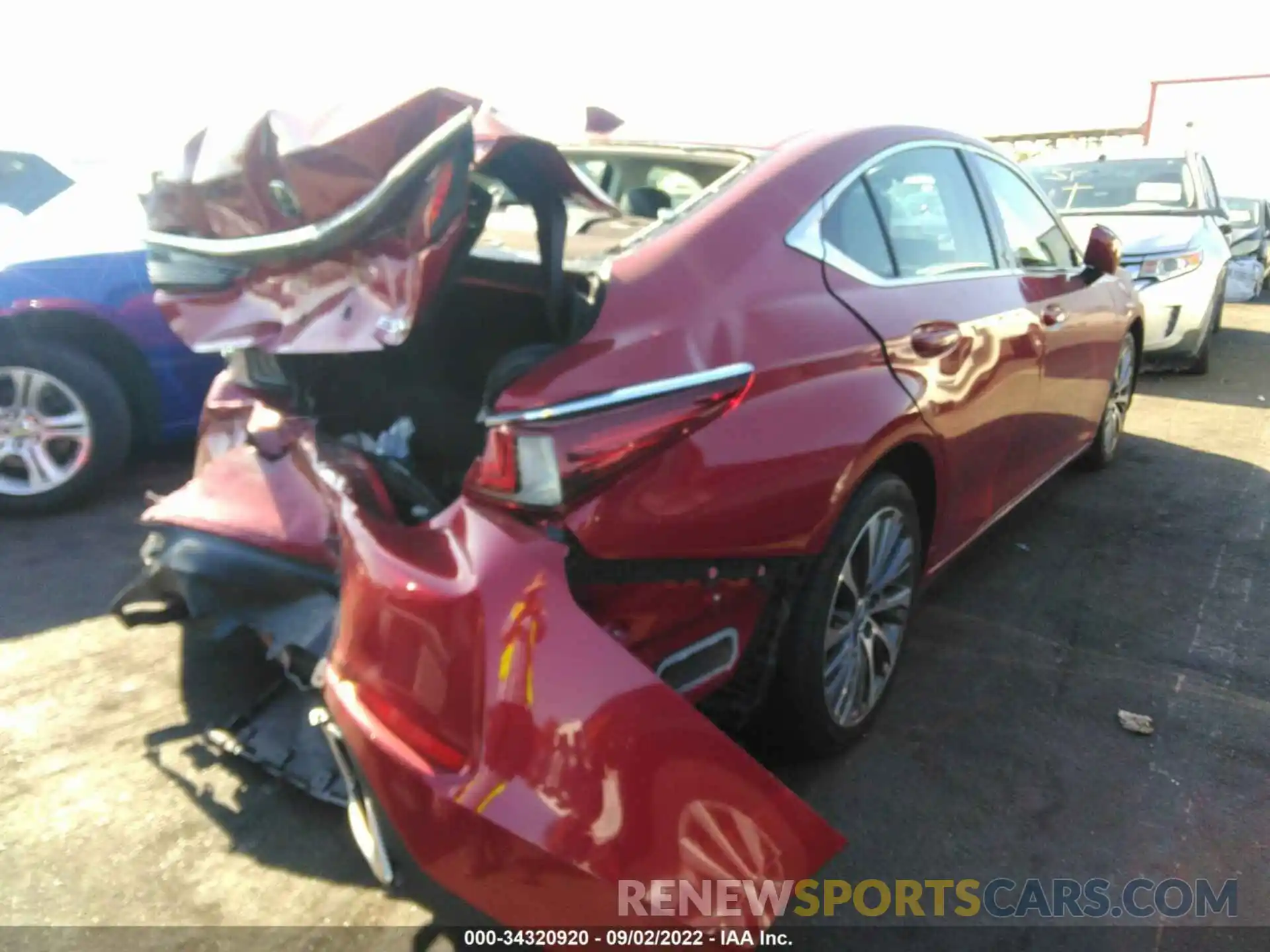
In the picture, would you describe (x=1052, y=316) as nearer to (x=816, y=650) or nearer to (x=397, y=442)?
(x=816, y=650)

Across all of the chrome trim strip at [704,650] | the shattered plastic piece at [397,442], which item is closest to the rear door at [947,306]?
the chrome trim strip at [704,650]

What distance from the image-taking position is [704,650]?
215 cm

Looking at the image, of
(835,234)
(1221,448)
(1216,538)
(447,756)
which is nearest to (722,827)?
(447,756)

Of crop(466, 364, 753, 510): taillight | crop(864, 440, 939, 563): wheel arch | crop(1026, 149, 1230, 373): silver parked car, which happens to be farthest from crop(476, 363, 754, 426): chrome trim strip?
crop(1026, 149, 1230, 373): silver parked car

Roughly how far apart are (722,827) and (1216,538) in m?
3.71

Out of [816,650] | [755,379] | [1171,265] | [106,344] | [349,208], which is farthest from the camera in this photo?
[1171,265]

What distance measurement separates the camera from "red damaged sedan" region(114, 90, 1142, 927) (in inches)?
66.6

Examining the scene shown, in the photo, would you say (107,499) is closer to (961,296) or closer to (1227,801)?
(961,296)

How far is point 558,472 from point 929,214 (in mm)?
1796

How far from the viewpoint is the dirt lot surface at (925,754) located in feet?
7.47

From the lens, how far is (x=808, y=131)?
8.80 ft

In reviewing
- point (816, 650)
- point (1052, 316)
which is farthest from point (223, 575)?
point (1052, 316)

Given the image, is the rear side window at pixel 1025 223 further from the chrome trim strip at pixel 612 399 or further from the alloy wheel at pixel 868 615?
the chrome trim strip at pixel 612 399

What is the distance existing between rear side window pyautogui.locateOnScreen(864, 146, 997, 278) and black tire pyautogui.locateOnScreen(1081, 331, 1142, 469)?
1.95m
